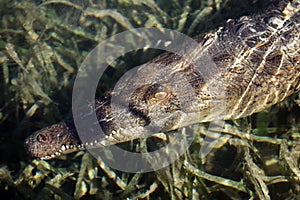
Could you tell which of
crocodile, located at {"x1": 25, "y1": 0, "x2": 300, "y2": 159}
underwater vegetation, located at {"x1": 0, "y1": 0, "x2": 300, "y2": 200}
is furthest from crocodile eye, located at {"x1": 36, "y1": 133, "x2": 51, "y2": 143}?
underwater vegetation, located at {"x1": 0, "y1": 0, "x2": 300, "y2": 200}

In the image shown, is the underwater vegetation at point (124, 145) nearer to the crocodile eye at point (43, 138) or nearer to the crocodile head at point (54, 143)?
the crocodile head at point (54, 143)

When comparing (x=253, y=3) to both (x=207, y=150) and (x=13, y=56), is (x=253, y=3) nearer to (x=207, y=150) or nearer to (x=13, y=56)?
(x=207, y=150)

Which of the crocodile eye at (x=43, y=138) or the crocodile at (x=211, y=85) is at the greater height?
the crocodile at (x=211, y=85)

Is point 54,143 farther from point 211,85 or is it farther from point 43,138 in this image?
point 211,85

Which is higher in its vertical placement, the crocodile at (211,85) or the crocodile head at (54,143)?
the crocodile at (211,85)

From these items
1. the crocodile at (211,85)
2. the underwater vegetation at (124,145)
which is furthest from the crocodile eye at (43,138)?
the underwater vegetation at (124,145)

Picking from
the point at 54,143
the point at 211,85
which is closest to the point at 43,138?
the point at 54,143
